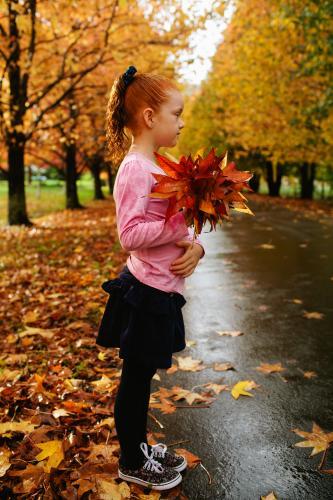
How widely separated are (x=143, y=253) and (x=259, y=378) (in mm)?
1786

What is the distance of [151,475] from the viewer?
2.25m

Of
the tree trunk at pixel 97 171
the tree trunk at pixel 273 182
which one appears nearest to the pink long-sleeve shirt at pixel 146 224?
the tree trunk at pixel 97 171

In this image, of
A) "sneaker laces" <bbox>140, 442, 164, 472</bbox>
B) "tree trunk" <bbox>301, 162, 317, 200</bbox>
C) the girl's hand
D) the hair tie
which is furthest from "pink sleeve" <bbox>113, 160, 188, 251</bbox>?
"tree trunk" <bbox>301, 162, 317, 200</bbox>

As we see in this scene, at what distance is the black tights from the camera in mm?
2150

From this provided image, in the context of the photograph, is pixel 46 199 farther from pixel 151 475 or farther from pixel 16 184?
pixel 151 475

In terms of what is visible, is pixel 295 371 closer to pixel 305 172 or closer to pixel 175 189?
pixel 175 189

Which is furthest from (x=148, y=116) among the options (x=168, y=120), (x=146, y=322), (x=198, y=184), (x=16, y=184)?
(x=16, y=184)

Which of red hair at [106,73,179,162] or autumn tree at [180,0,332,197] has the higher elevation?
autumn tree at [180,0,332,197]

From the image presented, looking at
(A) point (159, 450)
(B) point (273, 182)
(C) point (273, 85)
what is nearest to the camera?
(A) point (159, 450)

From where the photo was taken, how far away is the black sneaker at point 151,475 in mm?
2211

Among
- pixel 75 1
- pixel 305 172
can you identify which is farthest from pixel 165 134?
pixel 305 172

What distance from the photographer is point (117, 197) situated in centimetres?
197

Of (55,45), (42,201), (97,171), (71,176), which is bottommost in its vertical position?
(42,201)

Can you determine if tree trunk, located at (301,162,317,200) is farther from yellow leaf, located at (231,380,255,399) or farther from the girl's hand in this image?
the girl's hand
